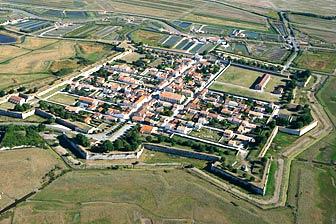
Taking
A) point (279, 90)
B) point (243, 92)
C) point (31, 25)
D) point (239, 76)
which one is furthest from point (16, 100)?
point (31, 25)

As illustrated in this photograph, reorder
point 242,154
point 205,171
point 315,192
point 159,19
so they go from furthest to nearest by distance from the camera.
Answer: point 159,19 → point 242,154 → point 205,171 → point 315,192

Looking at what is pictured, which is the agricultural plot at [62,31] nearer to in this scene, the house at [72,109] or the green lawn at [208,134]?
the house at [72,109]

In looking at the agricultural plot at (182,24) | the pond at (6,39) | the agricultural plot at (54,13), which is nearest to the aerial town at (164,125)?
the pond at (6,39)

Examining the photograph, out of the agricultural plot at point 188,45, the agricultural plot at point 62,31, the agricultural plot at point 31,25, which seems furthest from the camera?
the agricultural plot at point 31,25

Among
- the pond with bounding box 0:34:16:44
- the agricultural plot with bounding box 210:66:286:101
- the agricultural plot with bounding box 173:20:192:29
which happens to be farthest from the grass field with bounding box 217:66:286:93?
the pond with bounding box 0:34:16:44

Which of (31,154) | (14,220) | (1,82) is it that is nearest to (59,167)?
(31,154)

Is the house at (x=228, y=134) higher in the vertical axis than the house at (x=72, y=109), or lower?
higher

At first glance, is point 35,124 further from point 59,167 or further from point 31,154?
point 59,167

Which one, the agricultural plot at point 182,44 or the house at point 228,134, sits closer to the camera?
the house at point 228,134
